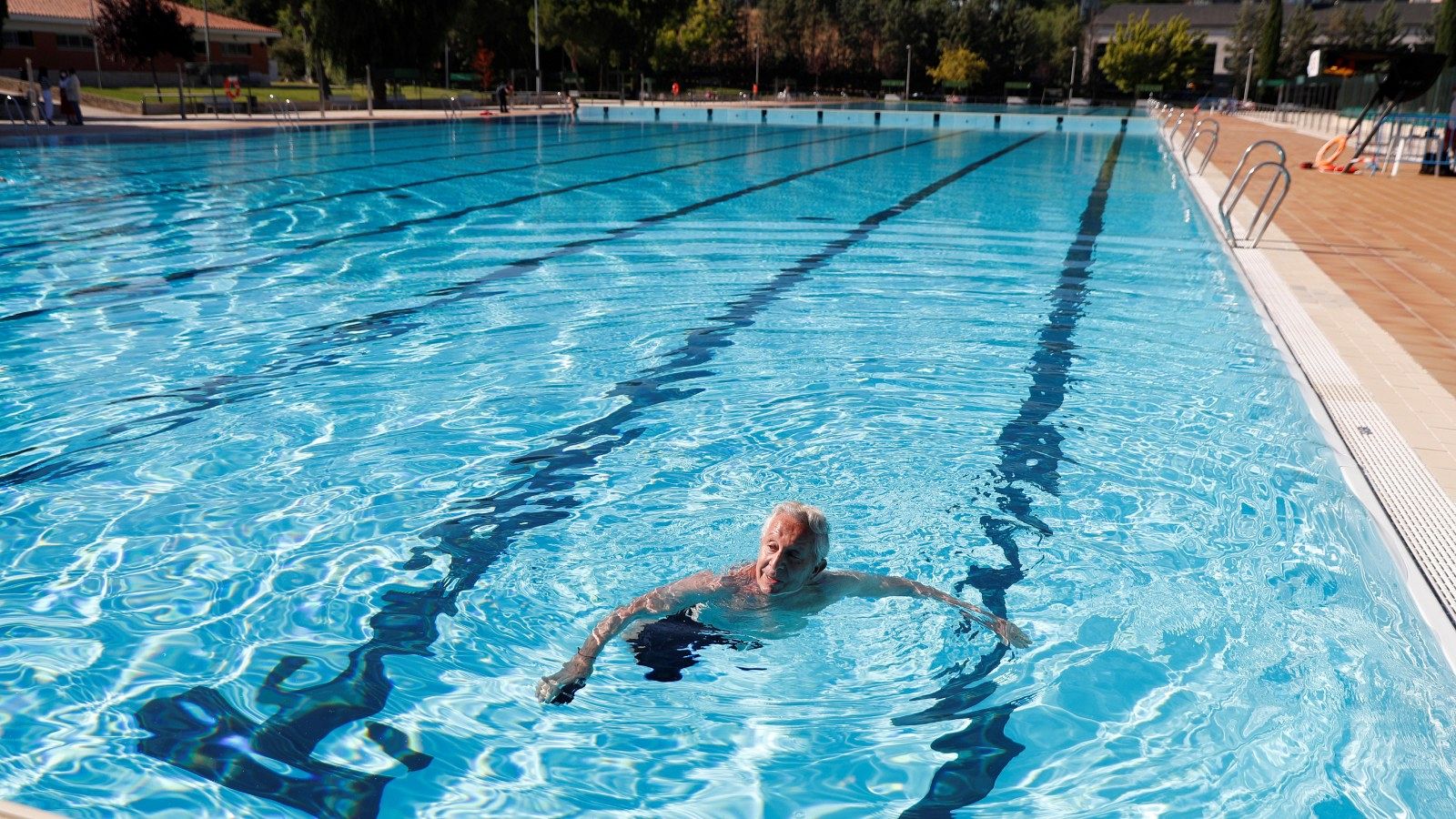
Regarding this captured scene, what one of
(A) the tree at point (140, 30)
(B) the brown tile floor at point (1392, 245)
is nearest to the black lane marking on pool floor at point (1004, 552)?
(B) the brown tile floor at point (1392, 245)

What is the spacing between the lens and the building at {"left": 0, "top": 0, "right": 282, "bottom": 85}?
37875mm

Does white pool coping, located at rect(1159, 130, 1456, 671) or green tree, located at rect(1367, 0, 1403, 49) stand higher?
green tree, located at rect(1367, 0, 1403, 49)

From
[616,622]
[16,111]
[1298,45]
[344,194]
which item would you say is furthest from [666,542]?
[1298,45]

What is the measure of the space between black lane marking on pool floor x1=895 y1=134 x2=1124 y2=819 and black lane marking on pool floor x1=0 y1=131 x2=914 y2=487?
344 centimetres

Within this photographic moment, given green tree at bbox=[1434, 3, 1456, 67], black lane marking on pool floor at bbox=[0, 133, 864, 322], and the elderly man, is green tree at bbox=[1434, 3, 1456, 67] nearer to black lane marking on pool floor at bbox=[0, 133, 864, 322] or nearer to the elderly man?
black lane marking on pool floor at bbox=[0, 133, 864, 322]

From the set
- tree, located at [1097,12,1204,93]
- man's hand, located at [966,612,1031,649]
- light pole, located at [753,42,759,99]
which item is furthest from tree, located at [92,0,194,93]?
tree, located at [1097,12,1204,93]

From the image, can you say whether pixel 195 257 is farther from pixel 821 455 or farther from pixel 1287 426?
pixel 1287 426

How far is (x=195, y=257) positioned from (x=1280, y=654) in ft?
27.5

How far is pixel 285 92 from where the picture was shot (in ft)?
131

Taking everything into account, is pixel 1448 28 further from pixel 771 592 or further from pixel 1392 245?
pixel 771 592

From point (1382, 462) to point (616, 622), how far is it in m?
2.83

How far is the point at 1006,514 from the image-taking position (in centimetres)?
426

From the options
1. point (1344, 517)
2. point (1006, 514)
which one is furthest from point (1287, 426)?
point (1006, 514)

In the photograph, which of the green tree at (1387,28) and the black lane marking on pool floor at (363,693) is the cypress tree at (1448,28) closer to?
the black lane marking on pool floor at (363,693)
